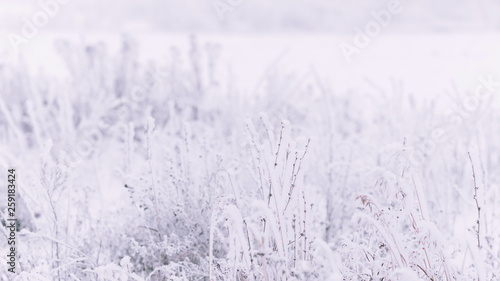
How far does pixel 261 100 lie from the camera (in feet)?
10.00

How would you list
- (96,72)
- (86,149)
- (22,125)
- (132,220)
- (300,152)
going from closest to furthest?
(300,152)
(132,220)
(86,149)
(22,125)
(96,72)

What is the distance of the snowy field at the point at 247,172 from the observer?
3.75ft

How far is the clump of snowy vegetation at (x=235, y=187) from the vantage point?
1.13m

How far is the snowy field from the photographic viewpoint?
3.75 feet

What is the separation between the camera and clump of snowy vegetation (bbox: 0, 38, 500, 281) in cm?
113

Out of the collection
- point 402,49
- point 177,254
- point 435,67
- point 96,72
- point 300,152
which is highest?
point 402,49

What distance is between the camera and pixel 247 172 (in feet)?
5.86

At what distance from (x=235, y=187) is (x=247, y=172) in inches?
15.2

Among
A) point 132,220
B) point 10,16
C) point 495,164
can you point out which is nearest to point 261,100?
point 495,164

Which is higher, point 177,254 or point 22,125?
point 22,125

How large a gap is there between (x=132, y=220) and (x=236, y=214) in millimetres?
836

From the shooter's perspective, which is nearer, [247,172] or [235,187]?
[235,187]

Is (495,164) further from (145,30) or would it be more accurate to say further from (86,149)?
(145,30)

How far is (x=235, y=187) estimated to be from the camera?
1400mm
